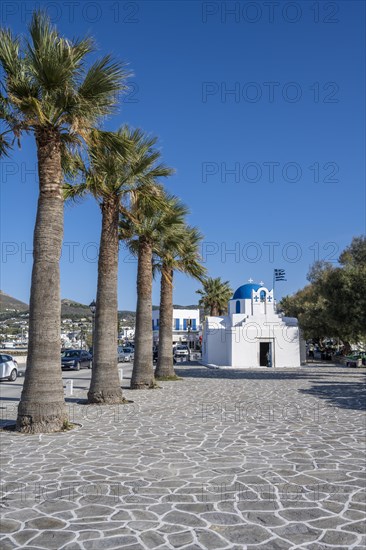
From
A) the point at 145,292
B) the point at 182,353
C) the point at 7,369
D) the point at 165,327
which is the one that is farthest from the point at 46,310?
the point at 182,353

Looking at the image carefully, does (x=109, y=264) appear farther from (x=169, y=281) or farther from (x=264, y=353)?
(x=264, y=353)

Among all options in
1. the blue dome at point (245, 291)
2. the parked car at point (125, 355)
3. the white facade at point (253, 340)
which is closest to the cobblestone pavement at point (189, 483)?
the white facade at point (253, 340)

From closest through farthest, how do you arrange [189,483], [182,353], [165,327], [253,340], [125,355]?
1. [189,483]
2. [165,327]
3. [253,340]
4. [125,355]
5. [182,353]

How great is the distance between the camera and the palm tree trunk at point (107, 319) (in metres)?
16.5

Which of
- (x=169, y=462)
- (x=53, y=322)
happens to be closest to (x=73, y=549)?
(x=169, y=462)

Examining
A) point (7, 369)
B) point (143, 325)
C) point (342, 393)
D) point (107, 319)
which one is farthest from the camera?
point (7, 369)

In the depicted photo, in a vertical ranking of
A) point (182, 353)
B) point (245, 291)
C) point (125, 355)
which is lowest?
point (125, 355)

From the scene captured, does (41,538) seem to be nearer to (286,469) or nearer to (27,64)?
(286,469)

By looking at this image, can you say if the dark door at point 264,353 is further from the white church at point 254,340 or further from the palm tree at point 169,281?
the palm tree at point 169,281

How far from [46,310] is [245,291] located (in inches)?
1570

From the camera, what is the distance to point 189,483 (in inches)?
288

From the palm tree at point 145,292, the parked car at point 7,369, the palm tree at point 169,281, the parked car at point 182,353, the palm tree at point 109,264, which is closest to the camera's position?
the palm tree at point 109,264

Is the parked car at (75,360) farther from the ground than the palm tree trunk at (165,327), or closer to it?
closer to it

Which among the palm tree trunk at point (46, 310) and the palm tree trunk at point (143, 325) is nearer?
the palm tree trunk at point (46, 310)
